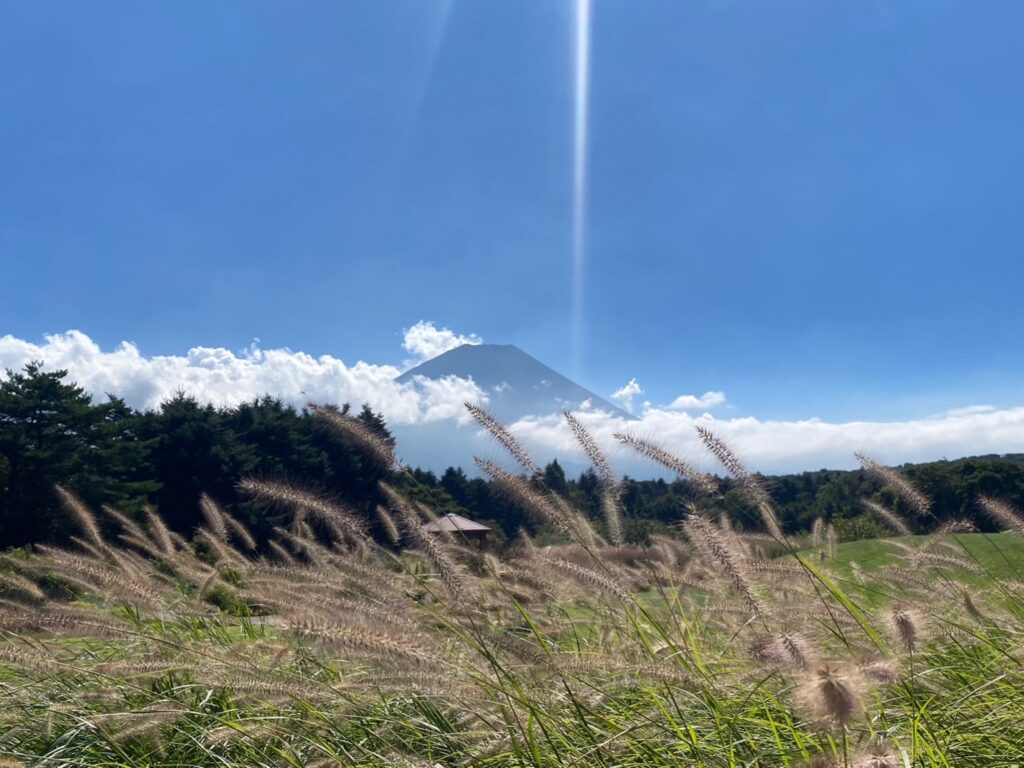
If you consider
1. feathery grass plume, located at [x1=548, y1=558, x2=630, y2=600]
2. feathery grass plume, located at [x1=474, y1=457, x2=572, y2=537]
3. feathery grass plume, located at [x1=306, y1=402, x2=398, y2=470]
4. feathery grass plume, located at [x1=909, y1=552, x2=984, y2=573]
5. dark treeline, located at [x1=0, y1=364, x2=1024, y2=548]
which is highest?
dark treeline, located at [x1=0, y1=364, x2=1024, y2=548]

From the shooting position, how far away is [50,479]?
24.8 metres

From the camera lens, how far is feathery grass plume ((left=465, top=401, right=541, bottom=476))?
3014 mm

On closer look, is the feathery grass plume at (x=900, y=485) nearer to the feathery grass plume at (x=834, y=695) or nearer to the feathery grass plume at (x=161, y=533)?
the feathery grass plume at (x=834, y=695)

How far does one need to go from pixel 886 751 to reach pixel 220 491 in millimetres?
32711

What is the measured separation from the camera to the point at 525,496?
2879 millimetres

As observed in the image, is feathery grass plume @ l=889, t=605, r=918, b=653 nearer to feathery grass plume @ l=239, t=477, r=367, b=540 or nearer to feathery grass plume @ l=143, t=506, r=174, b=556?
feathery grass plume @ l=239, t=477, r=367, b=540

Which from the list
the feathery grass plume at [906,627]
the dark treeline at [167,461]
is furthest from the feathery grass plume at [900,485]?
the dark treeline at [167,461]

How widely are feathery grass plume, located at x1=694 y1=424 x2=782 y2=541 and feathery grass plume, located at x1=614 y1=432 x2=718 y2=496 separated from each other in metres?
0.10

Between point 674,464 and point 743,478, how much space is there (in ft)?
0.99

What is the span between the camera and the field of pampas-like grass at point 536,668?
201 centimetres

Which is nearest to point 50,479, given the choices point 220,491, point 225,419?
point 220,491

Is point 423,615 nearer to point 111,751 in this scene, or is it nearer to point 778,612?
point 111,751

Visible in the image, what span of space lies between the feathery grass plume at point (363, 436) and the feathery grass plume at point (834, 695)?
2.05m

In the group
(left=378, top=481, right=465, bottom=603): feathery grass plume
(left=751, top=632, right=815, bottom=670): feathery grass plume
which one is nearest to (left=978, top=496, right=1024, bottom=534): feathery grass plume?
(left=751, top=632, right=815, bottom=670): feathery grass plume
